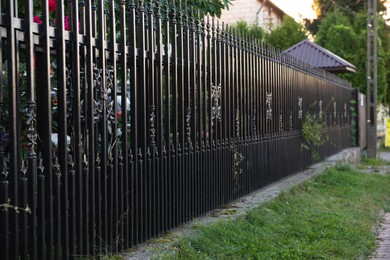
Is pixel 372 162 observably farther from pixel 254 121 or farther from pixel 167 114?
pixel 167 114

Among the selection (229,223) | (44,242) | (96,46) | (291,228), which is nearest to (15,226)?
(44,242)

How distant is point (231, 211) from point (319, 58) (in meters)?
13.9

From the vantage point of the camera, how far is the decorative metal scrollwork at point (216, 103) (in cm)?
793

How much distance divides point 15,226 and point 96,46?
167 centimetres

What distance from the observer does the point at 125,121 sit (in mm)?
5719

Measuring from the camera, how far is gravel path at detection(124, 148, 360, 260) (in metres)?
5.52

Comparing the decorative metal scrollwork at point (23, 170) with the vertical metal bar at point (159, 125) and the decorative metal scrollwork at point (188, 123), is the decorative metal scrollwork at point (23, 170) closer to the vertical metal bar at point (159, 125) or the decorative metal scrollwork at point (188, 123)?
the vertical metal bar at point (159, 125)

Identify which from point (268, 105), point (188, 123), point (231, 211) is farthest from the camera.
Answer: point (268, 105)

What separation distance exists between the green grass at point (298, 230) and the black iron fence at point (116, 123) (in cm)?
49

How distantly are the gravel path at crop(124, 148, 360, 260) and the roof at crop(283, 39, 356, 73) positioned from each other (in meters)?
6.83

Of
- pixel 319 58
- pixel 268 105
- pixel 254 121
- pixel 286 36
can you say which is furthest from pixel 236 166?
pixel 286 36

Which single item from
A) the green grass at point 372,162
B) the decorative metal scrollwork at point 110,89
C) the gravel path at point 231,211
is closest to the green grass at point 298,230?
→ the gravel path at point 231,211

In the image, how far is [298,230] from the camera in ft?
24.1

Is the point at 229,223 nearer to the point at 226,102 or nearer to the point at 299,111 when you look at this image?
the point at 226,102
